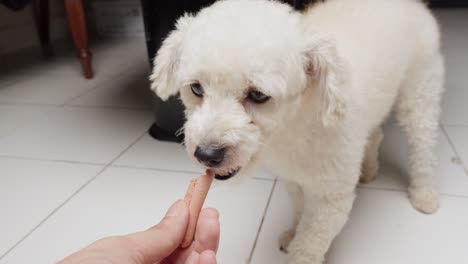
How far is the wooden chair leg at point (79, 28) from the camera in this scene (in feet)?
6.96

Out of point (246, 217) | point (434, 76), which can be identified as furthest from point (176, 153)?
point (434, 76)

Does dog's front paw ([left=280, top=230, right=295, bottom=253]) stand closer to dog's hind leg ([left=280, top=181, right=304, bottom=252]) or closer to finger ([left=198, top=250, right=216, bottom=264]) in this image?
dog's hind leg ([left=280, top=181, right=304, bottom=252])

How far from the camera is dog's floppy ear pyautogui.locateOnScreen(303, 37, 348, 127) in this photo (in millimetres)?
713

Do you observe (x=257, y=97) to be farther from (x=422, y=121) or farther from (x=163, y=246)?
(x=422, y=121)

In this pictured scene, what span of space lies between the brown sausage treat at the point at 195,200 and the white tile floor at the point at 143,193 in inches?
7.0

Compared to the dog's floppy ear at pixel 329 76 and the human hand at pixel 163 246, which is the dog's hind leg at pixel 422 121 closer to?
the dog's floppy ear at pixel 329 76

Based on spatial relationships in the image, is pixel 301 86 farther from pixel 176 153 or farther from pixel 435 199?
pixel 176 153

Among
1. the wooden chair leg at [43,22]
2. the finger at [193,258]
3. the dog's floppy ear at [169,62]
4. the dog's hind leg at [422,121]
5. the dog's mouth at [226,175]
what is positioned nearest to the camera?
the finger at [193,258]

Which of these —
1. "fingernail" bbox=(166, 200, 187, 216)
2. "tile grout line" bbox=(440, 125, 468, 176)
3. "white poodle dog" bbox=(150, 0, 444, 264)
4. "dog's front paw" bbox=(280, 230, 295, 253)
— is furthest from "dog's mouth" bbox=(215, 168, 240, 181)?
"tile grout line" bbox=(440, 125, 468, 176)

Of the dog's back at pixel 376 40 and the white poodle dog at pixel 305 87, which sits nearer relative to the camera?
the white poodle dog at pixel 305 87

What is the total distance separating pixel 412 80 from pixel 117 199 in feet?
3.07

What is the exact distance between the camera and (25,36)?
2990mm

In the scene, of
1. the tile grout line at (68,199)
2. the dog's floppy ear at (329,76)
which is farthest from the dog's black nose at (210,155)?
the tile grout line at (68,199)

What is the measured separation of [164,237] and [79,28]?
1.95 meters
